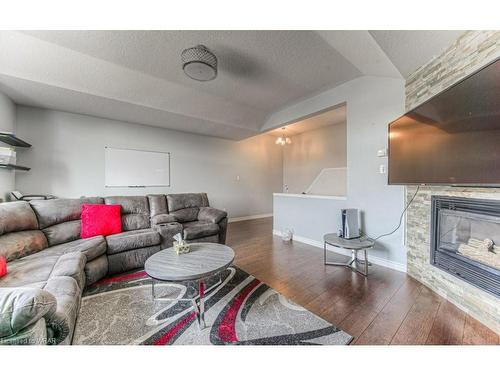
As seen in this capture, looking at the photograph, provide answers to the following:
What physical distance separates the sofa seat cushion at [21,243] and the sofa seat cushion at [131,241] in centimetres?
60

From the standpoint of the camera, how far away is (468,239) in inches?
62.6

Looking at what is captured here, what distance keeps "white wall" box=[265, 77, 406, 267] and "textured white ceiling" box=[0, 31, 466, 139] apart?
22cm

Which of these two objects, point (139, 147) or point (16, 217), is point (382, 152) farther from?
point (139, 147)

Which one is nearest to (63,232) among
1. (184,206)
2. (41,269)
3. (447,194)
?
(41,269)

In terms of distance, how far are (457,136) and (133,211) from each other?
3.90 m

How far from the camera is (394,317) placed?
1.49 m

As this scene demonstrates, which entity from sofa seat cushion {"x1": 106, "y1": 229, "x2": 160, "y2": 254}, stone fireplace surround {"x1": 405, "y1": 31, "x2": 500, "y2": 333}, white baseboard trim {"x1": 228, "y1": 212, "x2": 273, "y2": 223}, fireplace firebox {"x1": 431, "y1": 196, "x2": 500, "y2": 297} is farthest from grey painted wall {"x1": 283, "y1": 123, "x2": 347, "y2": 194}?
sofa seat cushion {"x1": 106, "y1": 229, "x2": 160, "y2": 254}

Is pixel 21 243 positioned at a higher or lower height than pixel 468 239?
lower

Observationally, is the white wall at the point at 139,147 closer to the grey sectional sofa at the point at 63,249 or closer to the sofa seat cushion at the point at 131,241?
the grey sectional sofa at the point at 63,249

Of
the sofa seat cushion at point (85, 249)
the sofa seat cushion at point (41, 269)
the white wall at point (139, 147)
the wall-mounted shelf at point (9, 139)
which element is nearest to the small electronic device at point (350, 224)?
the sofa seat cushion at point (41, 269)
